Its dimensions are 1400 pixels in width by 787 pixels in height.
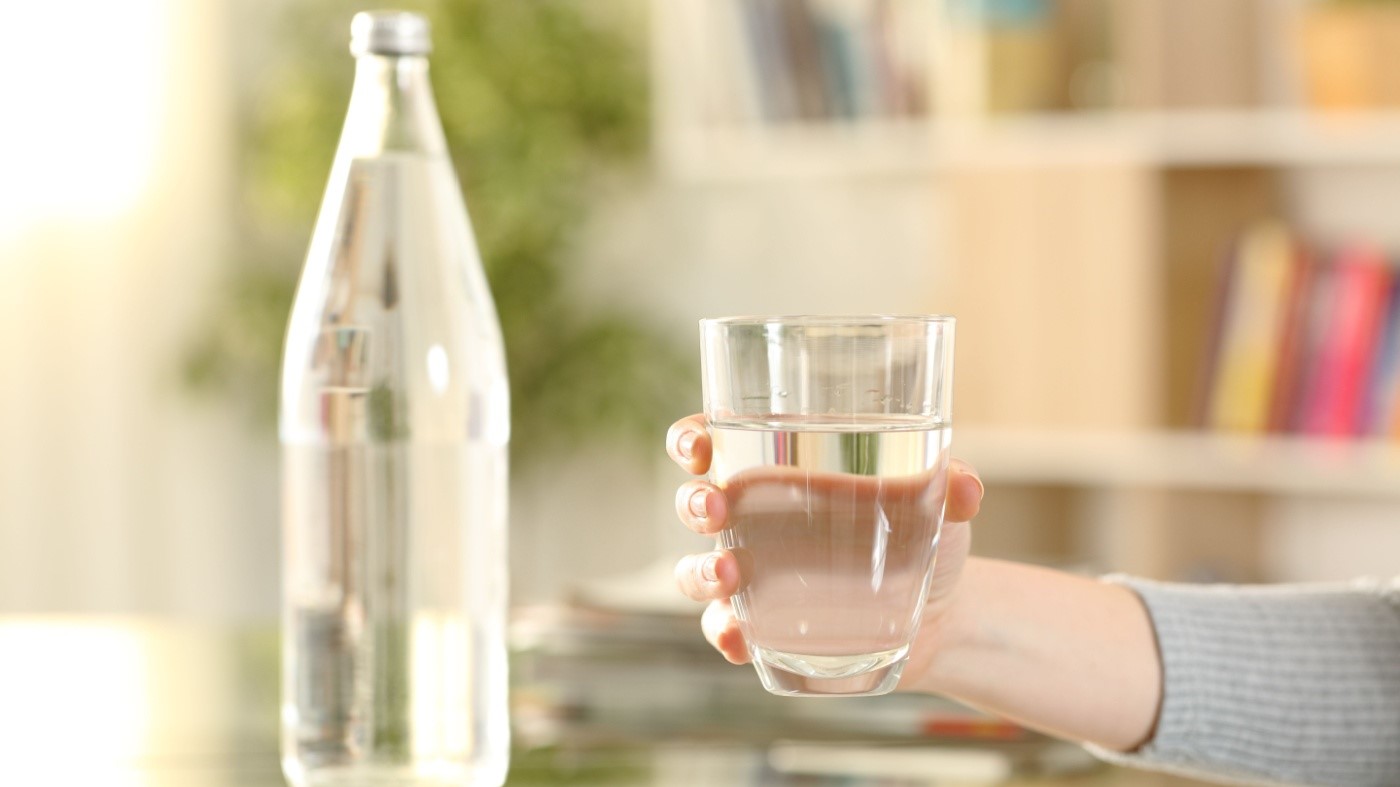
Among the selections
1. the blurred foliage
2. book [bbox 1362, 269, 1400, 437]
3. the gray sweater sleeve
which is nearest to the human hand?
the gray sweater sleeve

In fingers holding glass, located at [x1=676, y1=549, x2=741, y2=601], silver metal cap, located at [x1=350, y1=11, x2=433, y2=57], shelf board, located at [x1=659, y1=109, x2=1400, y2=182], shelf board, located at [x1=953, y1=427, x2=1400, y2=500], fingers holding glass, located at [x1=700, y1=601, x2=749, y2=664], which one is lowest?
shelf board, located at [x1=953, y1=427, x2=1400, y2=500]

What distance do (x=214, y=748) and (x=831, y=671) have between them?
48 centimetres

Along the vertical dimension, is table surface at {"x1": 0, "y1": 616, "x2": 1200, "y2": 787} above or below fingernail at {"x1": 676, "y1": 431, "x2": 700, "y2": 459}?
below

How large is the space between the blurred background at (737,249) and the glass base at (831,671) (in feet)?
7.01

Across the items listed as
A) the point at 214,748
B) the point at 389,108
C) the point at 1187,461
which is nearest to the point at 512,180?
the point at 1187,461

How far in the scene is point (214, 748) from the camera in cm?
97

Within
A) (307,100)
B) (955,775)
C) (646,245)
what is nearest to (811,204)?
(646,245)

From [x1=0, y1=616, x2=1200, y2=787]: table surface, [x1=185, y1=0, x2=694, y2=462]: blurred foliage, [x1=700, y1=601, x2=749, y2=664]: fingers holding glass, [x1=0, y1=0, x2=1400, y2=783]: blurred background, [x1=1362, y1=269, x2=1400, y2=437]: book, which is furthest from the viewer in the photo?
[x1=185, y1=0, x2=694, y2=462]: blurred foliage

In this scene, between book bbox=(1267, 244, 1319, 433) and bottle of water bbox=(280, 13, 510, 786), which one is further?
book bbox=(1267, 244, 1319, 433)

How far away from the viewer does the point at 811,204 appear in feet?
11.5

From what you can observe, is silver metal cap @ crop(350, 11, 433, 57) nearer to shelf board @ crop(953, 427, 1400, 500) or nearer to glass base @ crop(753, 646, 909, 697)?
glass base @ crop(753, 646, 909, 697)

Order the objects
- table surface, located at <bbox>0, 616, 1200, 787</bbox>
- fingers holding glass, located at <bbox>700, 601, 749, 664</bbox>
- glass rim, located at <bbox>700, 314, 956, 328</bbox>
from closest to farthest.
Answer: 1. glass rim, located at <bbox>700, 314, 956, 328</bbox>
2. fingers holding glass, located at <bbox>700, 601, 749, 664</bbox>
3. table surface, located at <bbox>0, 616, 1200, 787</bbox>

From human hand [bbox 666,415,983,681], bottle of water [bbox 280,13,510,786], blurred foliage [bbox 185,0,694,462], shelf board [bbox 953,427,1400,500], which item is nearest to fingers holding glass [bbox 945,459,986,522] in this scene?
human hand [bbox 666,415,983,681]

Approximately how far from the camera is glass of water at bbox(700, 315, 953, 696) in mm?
581
